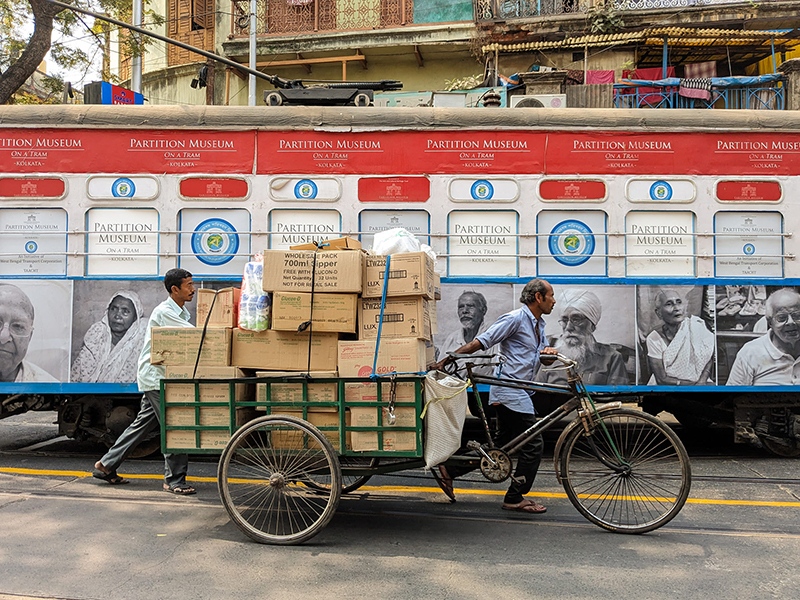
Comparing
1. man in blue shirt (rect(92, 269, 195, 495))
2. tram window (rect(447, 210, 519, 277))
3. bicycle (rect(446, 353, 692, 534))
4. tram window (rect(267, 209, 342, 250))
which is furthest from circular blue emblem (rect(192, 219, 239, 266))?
bicycle (rect(446, 353, 692, 534))

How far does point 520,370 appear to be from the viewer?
4836mm

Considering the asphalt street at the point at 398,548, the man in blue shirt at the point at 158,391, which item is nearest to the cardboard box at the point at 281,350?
the man in blue shirt at the point at 158,391

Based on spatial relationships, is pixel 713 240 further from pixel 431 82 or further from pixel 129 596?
pixel 431 82

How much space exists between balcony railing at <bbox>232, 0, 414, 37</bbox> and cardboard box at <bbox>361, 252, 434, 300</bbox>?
17.8m

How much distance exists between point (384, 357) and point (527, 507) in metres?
1.68

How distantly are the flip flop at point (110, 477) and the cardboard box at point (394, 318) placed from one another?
110 inches

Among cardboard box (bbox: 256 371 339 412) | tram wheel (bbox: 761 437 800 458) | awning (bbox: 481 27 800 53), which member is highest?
awning (bbox: 481 27 800 53)

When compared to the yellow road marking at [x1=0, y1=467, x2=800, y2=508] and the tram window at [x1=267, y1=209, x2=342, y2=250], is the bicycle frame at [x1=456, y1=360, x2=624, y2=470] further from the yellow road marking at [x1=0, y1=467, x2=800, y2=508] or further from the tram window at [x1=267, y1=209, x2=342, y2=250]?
the tram window at [x1=267, y1=209, x2=342, y2=250]

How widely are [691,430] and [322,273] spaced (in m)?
5.82

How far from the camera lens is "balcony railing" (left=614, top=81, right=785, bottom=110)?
678 inches

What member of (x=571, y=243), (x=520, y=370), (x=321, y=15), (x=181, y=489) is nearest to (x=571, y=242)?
(x=571, y=243)

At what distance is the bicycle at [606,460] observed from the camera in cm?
440

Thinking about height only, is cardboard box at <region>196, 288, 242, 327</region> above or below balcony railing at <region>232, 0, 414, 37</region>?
below

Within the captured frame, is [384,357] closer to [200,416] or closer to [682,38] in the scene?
[200,416]
